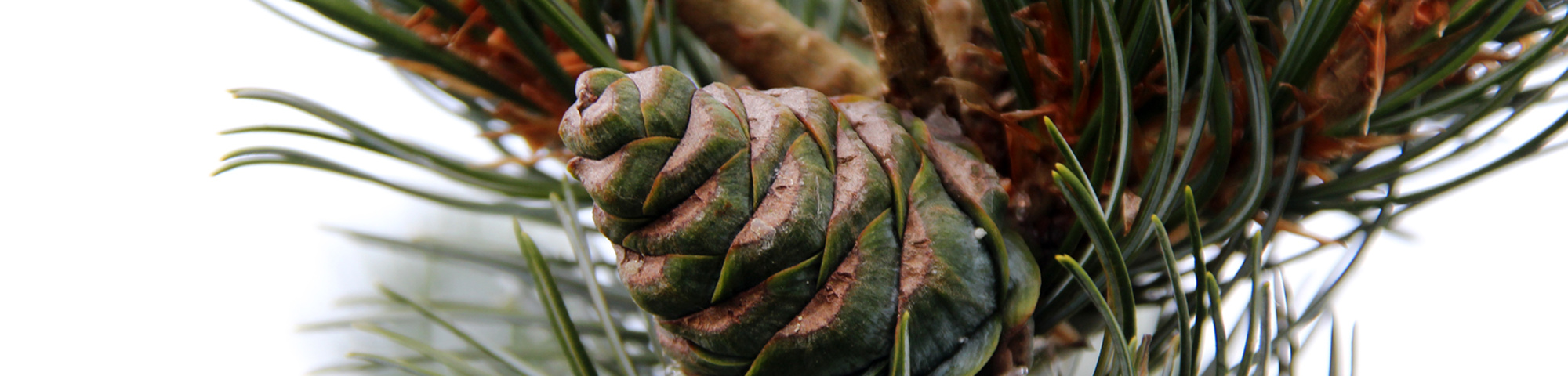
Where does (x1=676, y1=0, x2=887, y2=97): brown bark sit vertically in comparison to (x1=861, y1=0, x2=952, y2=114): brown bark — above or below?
above

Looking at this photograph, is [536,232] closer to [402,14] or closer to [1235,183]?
[402,14]

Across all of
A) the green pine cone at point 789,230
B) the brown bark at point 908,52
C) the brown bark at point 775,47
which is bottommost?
the green pine cone at point 789,230

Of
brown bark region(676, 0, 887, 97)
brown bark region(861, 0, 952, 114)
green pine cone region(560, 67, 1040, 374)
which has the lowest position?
green pine cone region(560, 67, 1040, 374)

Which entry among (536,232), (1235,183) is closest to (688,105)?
(1235,183)

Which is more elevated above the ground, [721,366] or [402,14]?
[402,14]

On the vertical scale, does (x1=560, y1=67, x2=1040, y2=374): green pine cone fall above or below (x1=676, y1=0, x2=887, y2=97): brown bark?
below
